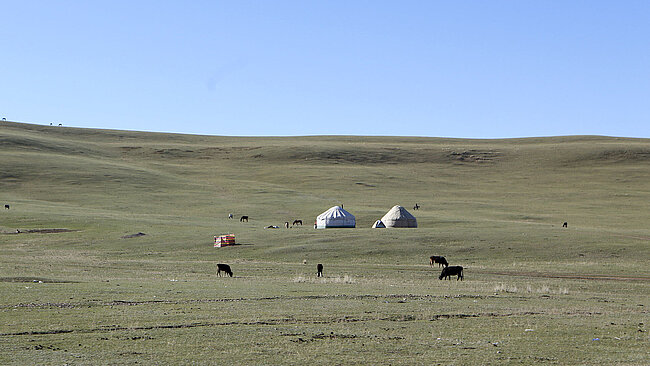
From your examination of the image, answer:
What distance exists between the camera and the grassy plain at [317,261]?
1608 cm

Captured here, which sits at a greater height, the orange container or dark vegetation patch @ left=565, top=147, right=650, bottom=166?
dark vegetation patch @ left=565, top=147, right=650, bottom=166

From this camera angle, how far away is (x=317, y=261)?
1818 inches

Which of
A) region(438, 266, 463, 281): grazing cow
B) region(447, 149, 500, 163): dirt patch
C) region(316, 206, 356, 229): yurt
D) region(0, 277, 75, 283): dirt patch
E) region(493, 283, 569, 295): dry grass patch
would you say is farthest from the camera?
region(447, 149, 500, 163): dirt patch

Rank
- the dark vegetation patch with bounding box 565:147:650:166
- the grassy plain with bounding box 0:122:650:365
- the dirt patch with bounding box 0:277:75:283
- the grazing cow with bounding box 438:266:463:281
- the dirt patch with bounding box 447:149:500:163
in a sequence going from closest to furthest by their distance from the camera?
the grassy plain with bounding box 0:122:650:365 < the dirt patch with bounding box 0:277:75:283 < the grazing cow with bounding box 438:266:463:281 < the dark vegetation patch with bounding box 565:147:650:166 < the dirt patch with bounding box 447:149:500:163

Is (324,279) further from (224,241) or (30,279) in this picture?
(224,241)

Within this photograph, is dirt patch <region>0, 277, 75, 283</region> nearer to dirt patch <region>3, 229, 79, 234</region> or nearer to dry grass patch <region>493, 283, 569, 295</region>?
dry grass patch <region>493, 283, 569, 295</region>

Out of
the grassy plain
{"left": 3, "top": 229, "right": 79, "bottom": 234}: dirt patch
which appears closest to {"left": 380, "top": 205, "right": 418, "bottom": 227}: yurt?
the grassy plain

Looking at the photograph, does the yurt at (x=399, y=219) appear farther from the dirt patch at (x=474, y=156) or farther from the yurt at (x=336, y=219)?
the dirt patch at (x=474, y=156)

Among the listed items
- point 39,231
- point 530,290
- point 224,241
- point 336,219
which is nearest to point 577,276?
point 530,290

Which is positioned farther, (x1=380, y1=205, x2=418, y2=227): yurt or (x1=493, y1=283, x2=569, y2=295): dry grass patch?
(x1=380, y1=205, x2=418, y2=227): yurt

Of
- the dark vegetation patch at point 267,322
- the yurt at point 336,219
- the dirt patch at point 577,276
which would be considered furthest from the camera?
the yurt at point 336,219

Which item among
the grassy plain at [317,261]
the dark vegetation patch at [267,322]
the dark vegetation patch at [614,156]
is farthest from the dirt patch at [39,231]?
the dark vegetation patch at [614,156]

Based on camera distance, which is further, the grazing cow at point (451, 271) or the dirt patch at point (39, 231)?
the dirt patch at point (39, 231)

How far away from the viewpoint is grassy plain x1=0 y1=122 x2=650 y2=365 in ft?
52.7
